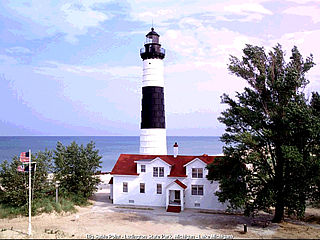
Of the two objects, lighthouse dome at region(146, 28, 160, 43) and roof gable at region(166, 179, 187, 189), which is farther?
lighthouse dome at region(146, 28, 160, 43)

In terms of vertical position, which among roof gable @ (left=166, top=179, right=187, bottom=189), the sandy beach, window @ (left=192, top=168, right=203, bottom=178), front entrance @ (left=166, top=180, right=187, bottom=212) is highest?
window @ (left=192, top=168, right=203, bottom=178)

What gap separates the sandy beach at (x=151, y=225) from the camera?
18922mm

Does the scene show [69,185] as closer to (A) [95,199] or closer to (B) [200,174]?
(A) [95,199]

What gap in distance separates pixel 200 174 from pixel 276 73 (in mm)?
11065

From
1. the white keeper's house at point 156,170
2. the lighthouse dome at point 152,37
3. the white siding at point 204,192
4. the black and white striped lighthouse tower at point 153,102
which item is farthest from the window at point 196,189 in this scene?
the lighthouse dome at point 152,37

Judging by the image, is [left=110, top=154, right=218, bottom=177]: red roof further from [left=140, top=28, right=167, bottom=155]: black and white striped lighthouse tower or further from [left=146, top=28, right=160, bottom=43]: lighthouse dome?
[left=146, top=28, right=160, bottom=43]: lighthouse dome

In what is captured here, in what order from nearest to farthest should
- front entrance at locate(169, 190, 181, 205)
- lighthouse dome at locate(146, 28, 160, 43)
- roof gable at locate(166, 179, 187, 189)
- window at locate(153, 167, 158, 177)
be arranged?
roof gable at locate(166, 179, 187, 189), front entrance at locate(169, 190, 181, 205), window at locate(153, 167, 158, 177), lighthouse dome at locate(146, 28, 160, 43)

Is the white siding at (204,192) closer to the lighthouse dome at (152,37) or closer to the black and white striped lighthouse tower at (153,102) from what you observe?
the black and white striped lighthouse tower at (153,102)

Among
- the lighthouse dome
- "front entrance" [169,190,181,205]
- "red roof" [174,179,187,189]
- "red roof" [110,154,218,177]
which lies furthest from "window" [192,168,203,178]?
the lighthouse dome

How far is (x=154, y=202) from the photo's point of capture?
1102 inches

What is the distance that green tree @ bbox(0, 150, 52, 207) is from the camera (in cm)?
2391

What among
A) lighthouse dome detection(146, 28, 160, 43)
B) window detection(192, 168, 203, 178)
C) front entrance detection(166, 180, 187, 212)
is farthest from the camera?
lighthouse dome detection(146, 28, 160, 43)

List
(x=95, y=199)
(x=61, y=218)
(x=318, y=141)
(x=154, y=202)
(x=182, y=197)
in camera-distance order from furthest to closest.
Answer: (x=95, y=199), (x=154, y=202), (x=182, y=197), (x=61, y=218), (x=318, y=141)

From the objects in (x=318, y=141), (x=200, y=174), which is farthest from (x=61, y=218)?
(x=318, y=141)
